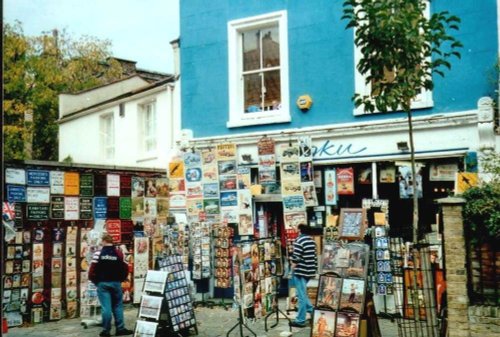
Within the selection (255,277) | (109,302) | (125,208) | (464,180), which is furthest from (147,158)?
(464,180)

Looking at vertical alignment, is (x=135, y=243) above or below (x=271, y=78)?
below

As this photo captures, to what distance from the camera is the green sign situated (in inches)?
529

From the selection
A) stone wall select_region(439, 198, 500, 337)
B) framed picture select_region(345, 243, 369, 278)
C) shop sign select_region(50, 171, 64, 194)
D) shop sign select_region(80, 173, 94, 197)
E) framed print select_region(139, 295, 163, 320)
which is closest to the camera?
stone wall select_region(439, 198, 500, 337)

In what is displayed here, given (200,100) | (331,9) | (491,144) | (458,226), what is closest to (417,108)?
(491,144)

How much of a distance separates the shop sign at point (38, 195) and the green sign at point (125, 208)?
1.85 metres

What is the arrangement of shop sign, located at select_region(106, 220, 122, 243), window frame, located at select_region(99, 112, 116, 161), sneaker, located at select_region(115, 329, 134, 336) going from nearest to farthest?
1. sneaker, located at select_region(115, 329, 134, 336)
2. shop sign, located at select_region(106, 220, 122, 243)
3. window frame, located at select_region(99, 112, 116, 161)

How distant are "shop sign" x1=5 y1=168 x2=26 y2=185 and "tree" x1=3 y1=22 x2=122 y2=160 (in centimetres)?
1309

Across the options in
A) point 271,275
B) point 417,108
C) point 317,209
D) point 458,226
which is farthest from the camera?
point 317,209

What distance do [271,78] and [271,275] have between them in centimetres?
505

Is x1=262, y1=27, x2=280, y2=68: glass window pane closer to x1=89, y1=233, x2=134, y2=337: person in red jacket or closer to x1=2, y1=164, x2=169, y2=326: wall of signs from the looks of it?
x1=2, y1=164, x2=169, y2=326: wall of signs


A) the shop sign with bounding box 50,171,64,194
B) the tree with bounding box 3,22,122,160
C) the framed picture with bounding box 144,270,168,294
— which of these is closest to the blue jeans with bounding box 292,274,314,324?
the framed picture with bounding box 144,270,168,294

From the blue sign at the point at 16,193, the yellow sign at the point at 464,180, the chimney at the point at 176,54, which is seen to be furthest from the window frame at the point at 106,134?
the yellow sign at the point at 464,180

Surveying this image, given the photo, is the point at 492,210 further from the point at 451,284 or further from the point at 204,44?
the point at 204,44

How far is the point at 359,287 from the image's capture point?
8406 mm
